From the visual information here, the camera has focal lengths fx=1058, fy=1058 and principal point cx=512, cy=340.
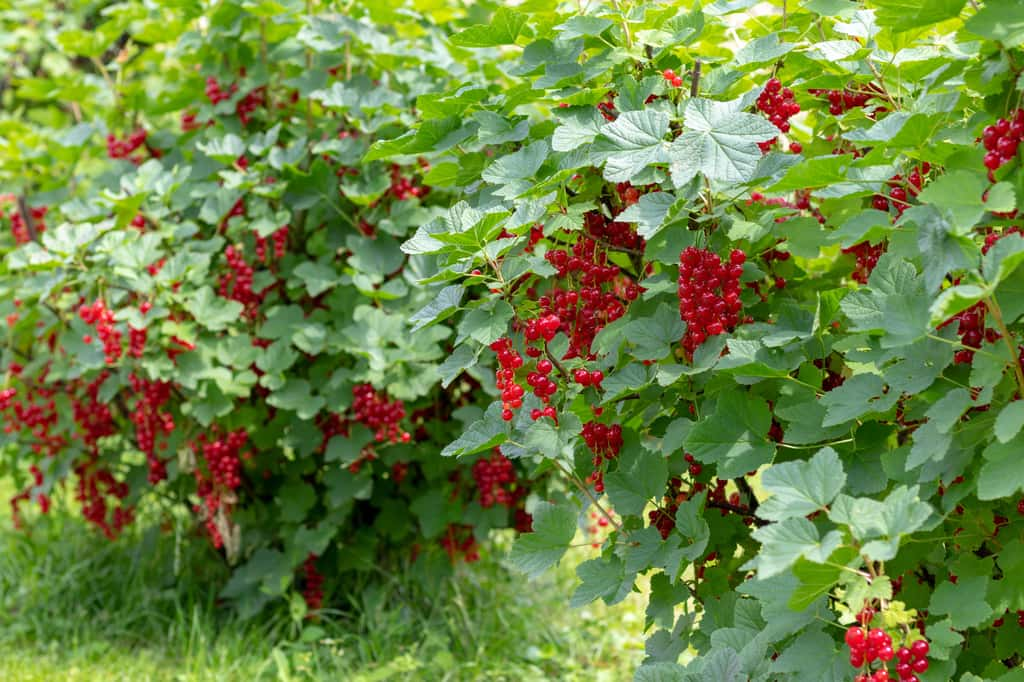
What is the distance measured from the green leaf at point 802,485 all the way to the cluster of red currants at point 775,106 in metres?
0.66

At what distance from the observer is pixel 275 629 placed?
346 cm

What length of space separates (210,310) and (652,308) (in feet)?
5.46

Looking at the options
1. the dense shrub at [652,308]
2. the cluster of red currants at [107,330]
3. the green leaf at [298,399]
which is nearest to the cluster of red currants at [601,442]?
the dense shrub at [652,308]

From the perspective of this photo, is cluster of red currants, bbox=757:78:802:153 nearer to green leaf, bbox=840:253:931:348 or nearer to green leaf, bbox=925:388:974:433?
green leaf, bbox=840:253:931:348

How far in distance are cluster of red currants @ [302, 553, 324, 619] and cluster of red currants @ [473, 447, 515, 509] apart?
25.8 inches

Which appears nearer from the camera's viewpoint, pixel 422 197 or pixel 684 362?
pixel 684 362

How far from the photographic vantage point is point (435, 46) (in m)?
3.39

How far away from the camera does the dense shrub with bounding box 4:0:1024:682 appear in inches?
56.6

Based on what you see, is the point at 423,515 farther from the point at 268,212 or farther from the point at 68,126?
the point at 68,126

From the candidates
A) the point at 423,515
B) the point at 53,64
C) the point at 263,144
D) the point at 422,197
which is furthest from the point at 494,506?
the point at 53,64

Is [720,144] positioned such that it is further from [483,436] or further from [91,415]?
[91,415]

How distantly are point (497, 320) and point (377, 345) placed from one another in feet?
4.24

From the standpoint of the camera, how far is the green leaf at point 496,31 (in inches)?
76.1

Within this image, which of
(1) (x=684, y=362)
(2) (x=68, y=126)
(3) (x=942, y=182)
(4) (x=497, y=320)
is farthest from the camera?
(2) (x=68, y=126)
